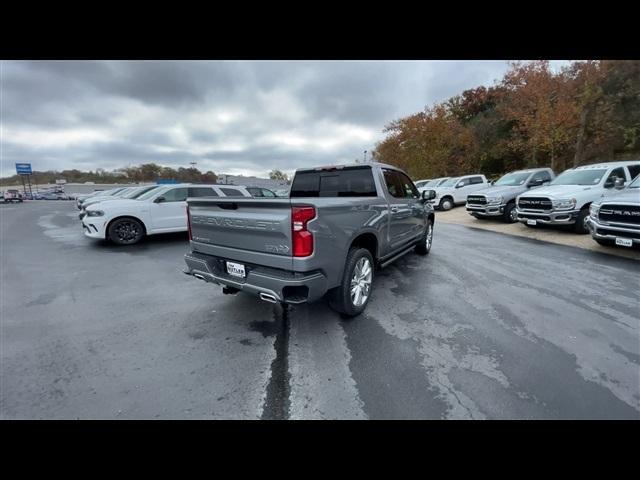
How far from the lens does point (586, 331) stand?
309 centimetres

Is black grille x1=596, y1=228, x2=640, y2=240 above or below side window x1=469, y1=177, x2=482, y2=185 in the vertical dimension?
below

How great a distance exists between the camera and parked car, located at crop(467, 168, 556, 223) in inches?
420

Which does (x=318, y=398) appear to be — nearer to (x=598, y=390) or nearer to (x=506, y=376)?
(x=506, y=376)

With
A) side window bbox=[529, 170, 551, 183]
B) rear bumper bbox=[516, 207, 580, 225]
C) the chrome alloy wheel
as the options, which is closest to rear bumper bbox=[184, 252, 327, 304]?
the chrome alloy wheel

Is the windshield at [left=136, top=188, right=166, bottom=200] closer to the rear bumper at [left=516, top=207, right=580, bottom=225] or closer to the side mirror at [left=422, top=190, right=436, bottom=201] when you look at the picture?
the side mirror at [left=422, top=190, right=436, bottom=201]

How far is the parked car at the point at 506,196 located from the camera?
420 inches

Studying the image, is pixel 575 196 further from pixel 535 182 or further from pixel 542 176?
pixel 542 176

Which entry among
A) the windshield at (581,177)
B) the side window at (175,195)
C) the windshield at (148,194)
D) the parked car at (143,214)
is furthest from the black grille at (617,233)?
the windshield at (148,194)

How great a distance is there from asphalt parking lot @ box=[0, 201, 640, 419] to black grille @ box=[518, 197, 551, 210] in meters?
3.43

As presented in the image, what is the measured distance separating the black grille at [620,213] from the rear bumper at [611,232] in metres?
0.14

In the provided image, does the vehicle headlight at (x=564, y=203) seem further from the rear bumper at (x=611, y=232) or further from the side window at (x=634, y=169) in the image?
the side window at (x=634, y=169)

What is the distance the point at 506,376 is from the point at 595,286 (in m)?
3.60

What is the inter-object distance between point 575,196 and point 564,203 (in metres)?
0.31

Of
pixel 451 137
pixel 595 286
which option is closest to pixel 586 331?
pixel 595 286
